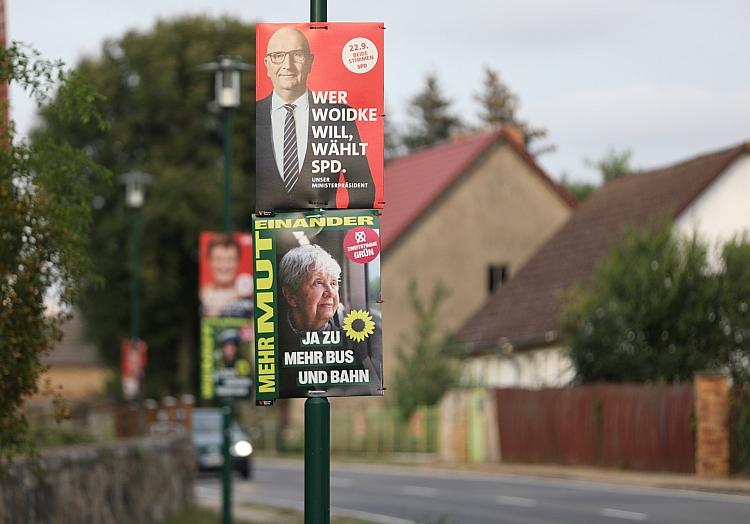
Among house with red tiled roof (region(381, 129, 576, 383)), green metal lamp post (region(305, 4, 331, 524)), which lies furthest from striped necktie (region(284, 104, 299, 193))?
house with red tiled roof (region(381, 129, 576, 383))

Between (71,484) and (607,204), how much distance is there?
3762cm

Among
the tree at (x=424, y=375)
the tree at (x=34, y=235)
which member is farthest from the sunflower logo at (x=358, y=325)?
the tree at (x=424, y=375)

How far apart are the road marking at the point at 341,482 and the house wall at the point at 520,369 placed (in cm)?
728

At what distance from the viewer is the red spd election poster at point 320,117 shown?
884cm

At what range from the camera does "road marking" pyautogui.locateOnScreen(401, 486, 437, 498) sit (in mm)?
30609

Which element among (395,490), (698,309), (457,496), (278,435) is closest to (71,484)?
(457,496)

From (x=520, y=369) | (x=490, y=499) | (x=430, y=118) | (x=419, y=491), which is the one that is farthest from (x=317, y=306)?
(x=430, y=118)

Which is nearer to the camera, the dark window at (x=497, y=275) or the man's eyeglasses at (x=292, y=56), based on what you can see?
the man's eyeglasses at (x=292, y=56)

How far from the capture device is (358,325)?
28.6 feet

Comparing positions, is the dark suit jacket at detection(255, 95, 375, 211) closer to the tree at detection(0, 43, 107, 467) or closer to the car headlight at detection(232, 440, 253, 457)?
the tree at detection(0, 43, 107, 467)

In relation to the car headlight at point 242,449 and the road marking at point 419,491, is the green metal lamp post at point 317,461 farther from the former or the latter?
the car headlight at point 242,449

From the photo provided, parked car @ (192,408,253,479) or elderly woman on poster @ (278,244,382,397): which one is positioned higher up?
elderly woman on poster @ (278,244,382,397)

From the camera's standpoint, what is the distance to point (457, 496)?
29.6m

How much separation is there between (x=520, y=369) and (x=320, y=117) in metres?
42.2
